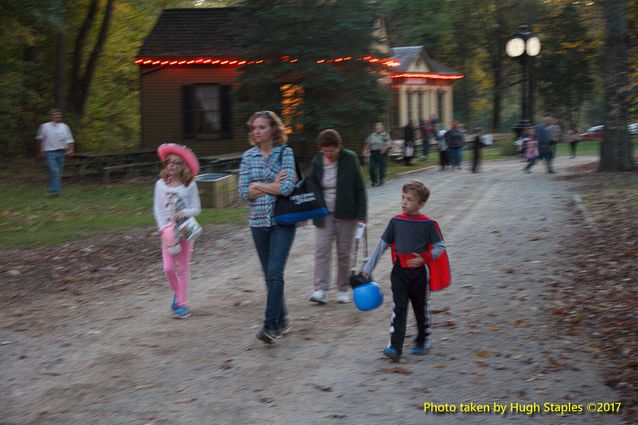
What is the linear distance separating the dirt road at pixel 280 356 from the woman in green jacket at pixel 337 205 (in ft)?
1.08

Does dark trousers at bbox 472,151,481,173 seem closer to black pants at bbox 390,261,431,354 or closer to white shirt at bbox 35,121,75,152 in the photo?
white shirt at bbox 35,121,75,152

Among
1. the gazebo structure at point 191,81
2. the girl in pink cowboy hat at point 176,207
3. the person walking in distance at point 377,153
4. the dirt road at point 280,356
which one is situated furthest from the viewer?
the gazebo structure at point 191,81

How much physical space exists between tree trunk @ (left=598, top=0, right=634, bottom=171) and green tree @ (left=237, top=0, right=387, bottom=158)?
6.68 m

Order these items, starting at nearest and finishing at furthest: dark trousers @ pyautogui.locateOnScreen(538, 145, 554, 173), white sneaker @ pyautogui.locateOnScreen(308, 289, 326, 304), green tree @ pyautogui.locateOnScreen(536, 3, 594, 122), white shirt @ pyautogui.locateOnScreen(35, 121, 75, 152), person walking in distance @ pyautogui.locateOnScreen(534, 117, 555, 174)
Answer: white sneaker @ pyautogui.locateOnScreen(308, 289, 326, 304) → white shirt @ pyautogui.locateOnScreen(35, 121, 75, 152) → person walking in distance @ pyautogui.locateOnScreen(534, 117, 555, 174) → dark trousers @ pyautogui.locateOnScreen(538, 145, 554, 173) → green tree @ pyautogui.locateOnScreen(536, 3, 594, 122)

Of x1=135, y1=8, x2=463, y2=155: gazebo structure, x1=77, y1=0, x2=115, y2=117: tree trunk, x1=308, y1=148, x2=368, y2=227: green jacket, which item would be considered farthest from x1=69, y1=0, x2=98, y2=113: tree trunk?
x1=308, y1=148, x2=368, y2=227: green jacket

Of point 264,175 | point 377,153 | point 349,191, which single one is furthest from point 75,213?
point 264,175

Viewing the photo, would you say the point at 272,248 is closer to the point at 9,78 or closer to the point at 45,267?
the point at 45,267

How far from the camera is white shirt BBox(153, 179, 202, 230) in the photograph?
8391 mm

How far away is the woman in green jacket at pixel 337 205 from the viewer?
349 inches

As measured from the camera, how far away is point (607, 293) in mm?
9086

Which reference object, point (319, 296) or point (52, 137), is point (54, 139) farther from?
point (319, 296)

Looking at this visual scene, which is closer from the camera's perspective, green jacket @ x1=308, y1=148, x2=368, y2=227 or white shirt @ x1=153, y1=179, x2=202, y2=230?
white shirt @ x1=153, y1=179, x2=202, y2=230

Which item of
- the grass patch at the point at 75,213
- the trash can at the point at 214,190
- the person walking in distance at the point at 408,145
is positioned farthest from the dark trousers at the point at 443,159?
the trash can at the point at 214,190

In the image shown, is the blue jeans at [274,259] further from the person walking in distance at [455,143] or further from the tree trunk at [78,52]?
the tree trunk at [78,52]
